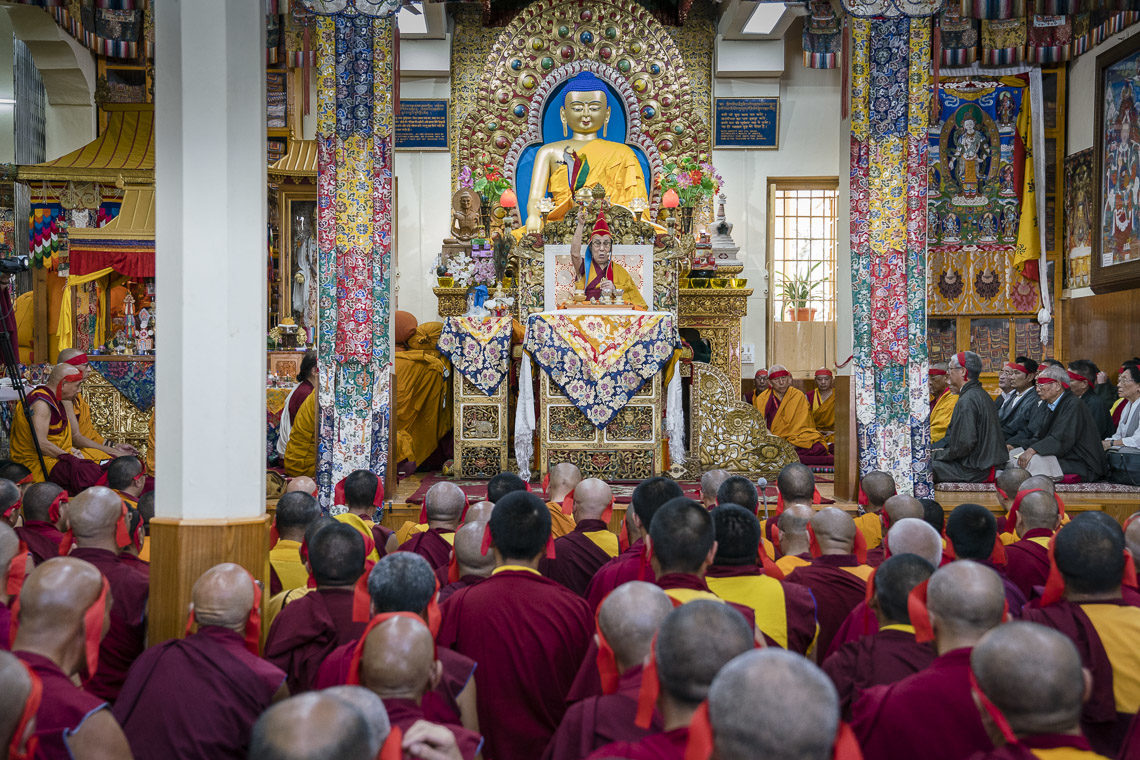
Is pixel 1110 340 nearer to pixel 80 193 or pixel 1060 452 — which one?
pixel 1060 452

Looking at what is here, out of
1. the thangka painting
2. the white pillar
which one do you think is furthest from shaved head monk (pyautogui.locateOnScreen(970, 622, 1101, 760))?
the thangka painting

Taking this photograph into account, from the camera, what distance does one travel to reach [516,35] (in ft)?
36.3

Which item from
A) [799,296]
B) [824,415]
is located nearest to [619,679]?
[824,415]

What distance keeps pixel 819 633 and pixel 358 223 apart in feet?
15.2

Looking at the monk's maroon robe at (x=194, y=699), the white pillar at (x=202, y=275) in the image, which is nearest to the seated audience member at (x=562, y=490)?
the white pillar at (x=202, y=275)

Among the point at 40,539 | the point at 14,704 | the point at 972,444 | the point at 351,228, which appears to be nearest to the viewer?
the point at 14,704

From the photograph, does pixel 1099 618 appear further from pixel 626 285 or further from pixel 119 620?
pixel 626 285

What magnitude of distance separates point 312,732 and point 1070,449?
816 centimetres

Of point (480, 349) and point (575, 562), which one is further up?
point (480, 349)

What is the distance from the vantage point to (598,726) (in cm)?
209

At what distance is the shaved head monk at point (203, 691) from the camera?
246cm

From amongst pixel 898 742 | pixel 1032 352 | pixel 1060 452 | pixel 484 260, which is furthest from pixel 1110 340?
pixel 898 742

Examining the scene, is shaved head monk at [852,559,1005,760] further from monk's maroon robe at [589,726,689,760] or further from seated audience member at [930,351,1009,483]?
seated audience member at [930,351,1009,483]

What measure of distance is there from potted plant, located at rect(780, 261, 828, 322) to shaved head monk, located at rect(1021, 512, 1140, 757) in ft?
36.3
